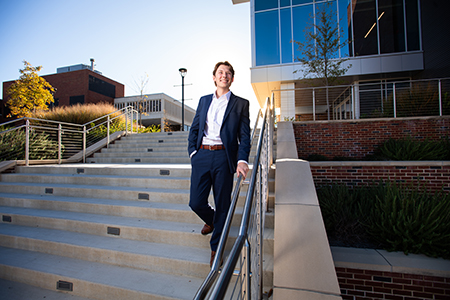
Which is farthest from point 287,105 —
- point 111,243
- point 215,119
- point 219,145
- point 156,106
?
point 156,106

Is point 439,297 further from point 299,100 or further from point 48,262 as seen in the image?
point 299,100

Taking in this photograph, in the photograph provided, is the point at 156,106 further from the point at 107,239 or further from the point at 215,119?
the point at 215,119

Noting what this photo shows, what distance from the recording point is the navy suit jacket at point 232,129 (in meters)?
1.95

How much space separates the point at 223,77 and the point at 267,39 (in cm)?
1227

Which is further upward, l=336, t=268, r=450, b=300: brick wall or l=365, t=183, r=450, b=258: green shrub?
l=365, t=183, r=450, b=258: green shrub

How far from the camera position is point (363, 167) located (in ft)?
16.2

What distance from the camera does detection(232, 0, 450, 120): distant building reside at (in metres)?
10.4

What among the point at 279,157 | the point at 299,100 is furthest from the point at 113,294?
the point at 299,100

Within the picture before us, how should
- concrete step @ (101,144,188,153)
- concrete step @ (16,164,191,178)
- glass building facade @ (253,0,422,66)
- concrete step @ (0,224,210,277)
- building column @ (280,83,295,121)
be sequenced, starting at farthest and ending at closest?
1. building column @ (280,83,295,121)
2. glass building facade @ (253,0,422,66)
3. concrete step @ (101,144,188,153)
4. concrete step @ (16,164,191,178)
5. concrete step @ (0,224,210,277)

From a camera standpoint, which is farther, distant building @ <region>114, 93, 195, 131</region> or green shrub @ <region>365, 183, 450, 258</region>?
distant building @ <region>114, 93, 195, 131</region>

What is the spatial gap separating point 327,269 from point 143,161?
5.67 m

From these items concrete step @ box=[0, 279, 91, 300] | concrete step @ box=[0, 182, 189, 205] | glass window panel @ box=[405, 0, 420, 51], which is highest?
glass window panel @ box=[405, 0, 420, 51]

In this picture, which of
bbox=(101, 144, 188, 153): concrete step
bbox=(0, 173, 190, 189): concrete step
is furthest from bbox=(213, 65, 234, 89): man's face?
bbox=(101, 144, 188, 153): concrete step

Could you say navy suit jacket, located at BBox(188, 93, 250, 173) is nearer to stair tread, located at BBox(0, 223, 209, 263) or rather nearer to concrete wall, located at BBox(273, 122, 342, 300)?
concrete wall, located at BBox(273, 122, 342, 300)
